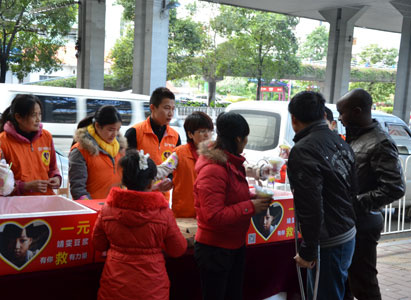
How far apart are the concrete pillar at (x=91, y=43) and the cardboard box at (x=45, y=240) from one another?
46.3ft

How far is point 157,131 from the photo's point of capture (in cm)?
396

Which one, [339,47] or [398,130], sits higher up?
[339,47]

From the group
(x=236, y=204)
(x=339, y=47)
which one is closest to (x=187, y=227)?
(x=236, y=204)

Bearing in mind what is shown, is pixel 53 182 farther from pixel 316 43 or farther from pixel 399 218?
pixel 316 43

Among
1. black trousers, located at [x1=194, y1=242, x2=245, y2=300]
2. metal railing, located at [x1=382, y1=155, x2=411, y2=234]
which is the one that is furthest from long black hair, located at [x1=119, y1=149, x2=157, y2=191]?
metal railing, located at [x1=382, y1=155, x2=411, y2=234]

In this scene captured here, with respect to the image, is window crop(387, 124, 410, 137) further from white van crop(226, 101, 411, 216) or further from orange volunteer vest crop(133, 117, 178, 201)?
orange volunteer vest crop(133, 117, 178, 201)

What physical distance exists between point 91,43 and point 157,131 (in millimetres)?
13099

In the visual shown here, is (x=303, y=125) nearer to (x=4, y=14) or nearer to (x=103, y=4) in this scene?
(x=103, y=4)

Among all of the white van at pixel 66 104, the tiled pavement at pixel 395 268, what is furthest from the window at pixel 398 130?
the white van at pixel 66 104

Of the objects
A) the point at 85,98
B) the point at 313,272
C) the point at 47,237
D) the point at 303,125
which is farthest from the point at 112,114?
the point at 85,98

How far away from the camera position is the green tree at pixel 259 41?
2398 cm

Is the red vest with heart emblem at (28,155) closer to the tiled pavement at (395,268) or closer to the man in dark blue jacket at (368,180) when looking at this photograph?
the man in dark blue jacket at (368,180)

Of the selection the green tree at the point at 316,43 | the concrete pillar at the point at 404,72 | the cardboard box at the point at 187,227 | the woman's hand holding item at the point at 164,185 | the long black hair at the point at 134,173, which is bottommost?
the cardboard box at the point at 187,227

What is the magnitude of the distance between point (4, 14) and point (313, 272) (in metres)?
17.0
